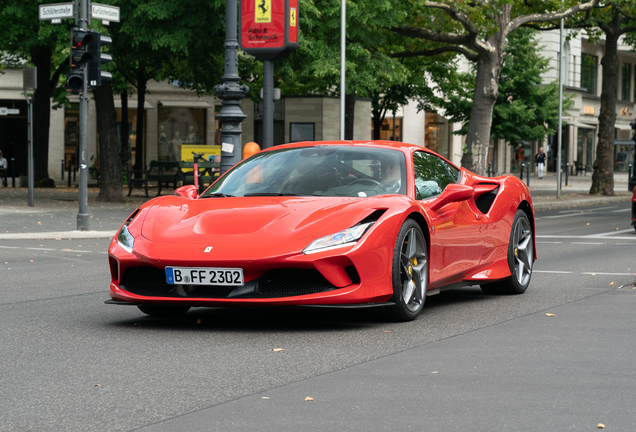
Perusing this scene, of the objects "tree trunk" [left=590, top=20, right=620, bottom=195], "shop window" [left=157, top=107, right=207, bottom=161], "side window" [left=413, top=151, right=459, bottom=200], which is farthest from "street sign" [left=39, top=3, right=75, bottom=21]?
"shop window" [left=157, top=107, right=207, bottom=161]

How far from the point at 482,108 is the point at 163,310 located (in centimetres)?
2193

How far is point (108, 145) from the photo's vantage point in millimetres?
24938

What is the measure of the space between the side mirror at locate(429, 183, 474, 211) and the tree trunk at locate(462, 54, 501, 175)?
20.6m

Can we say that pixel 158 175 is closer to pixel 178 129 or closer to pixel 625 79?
pixel 178 129

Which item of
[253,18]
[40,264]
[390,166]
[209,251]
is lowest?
[40,264]

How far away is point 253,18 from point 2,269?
9656 mm

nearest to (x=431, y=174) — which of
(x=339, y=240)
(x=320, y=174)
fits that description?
(x=320, y=174)

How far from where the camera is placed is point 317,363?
5504 mm

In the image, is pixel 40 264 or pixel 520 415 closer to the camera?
pixel 520 415

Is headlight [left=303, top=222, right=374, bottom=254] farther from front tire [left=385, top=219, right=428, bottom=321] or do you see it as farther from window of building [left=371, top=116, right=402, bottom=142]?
window of building [left=371, top=116, right=402, bottom=142]

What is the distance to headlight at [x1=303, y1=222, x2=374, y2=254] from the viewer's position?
6.33m

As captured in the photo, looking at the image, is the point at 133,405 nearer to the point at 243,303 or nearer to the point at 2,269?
the point at 243,303

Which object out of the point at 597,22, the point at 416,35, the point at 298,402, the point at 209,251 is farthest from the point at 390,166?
the point at 597,22

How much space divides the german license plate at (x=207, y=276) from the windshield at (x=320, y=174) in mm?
1040
